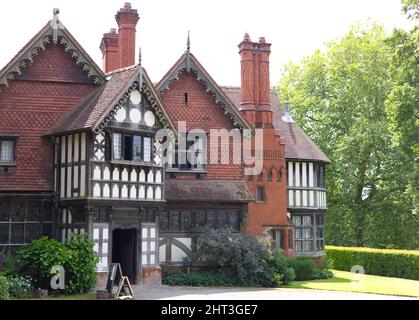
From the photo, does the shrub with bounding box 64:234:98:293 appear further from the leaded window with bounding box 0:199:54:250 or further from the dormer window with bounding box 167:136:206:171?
the dormer window with bounding box 167:136:206:171

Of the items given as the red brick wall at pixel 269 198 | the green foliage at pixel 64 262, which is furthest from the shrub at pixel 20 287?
the red brick wall at pixel 269 198

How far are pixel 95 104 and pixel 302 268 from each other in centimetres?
1206

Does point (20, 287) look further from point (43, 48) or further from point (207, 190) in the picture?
point (43, 48)

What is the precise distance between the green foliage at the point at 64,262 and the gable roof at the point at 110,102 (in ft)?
13.8

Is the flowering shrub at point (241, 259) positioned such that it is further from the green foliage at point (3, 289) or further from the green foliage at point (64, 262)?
the green foliage at point (3, 289)

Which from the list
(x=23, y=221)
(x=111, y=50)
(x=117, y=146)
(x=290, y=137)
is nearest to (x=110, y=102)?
(x=117, y=146)

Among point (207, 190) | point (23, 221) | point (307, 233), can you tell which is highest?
point (207, 190)

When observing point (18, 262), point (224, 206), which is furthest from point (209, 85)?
point (18, 262)

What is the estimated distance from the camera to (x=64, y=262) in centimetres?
2292

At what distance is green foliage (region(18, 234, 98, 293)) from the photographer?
2291cm

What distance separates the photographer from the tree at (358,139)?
43.9 metres

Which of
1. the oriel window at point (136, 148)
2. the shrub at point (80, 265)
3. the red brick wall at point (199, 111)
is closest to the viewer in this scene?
the shrub at point (80, 265)

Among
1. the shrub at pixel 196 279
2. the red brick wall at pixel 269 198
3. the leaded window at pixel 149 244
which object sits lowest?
the shrub at pixel 196 279

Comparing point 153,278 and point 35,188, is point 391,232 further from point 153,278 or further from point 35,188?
point 35,188
